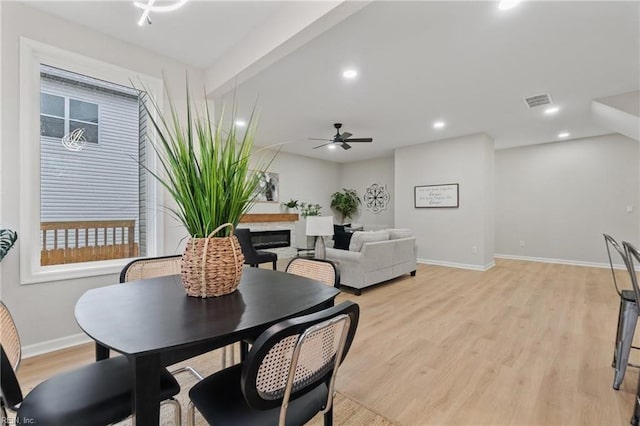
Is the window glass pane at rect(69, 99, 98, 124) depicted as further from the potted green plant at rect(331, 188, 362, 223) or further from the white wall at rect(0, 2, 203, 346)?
the potted green plant at rect(331, 188, 362, 223)

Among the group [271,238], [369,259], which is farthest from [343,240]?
[271,238]

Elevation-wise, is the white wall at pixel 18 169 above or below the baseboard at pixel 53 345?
above

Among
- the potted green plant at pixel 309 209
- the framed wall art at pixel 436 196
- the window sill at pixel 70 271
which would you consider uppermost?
the framed wall art at pixel 436 196

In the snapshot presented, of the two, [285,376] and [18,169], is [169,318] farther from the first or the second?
[18,169]

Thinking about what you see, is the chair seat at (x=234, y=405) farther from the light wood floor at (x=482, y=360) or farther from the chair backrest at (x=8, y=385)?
the light wood floor at (x=482, y=360)

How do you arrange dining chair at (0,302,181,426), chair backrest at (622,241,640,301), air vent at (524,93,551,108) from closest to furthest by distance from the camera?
dining chair at (0,302,181,426), chair backrest at (622,241,640,301), air vent at (524,93,551,108)

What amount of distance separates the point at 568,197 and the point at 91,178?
7.88 m

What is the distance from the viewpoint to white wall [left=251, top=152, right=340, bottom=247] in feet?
23.4

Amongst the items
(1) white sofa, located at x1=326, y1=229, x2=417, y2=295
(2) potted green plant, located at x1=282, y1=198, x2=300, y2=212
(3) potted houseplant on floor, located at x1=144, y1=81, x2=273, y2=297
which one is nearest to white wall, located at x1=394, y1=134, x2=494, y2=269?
(1) white sofa, located at x1=326, y1=229, x2=417, y2=295

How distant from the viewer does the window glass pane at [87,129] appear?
8.21 ft

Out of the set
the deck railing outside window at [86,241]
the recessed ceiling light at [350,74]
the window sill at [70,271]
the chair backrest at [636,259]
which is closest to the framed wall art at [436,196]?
the recessed ceiling light at [350,74]

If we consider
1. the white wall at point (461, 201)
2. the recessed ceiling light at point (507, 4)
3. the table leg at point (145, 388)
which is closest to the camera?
the table leg at point (145, 388)

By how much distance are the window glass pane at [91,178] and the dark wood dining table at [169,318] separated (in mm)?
1650

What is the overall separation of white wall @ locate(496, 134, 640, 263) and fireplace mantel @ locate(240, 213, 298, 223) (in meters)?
4.94
